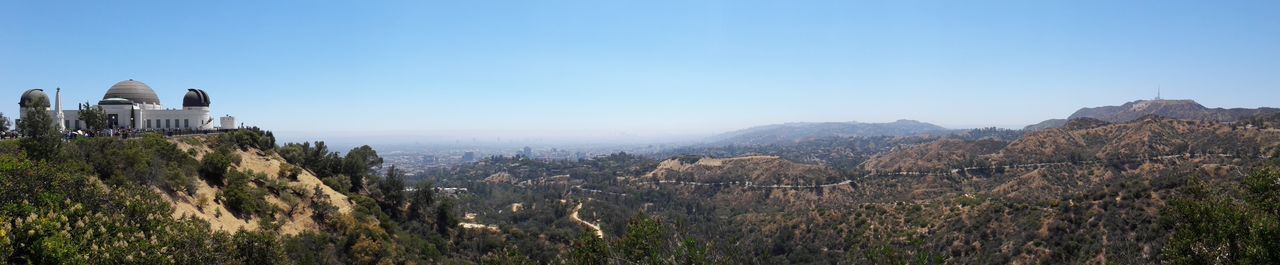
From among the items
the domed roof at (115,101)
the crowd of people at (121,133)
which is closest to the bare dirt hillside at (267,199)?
the crowd of people at (121,133)

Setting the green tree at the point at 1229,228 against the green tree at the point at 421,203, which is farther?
the green tree at the point at 421,203

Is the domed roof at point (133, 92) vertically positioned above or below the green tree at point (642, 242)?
above

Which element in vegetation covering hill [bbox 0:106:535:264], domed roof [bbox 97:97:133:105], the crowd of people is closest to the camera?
vegetation covering hill [bbox 0:106:535:264]

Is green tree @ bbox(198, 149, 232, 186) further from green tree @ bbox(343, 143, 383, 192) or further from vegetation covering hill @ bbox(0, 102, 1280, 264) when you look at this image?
green tree @ bbox(343, 143, 383, 192)

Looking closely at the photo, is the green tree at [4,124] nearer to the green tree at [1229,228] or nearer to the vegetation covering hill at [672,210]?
the vegetation covering hill at [672,210]

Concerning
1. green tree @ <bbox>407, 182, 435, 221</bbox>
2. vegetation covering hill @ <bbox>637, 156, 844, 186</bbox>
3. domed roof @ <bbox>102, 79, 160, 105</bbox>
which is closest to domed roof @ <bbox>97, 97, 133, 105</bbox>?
domed roof @ <bbox>102, 79, 160, 105</bbox>

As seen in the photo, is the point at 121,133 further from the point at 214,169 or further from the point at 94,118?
the point at 214,169

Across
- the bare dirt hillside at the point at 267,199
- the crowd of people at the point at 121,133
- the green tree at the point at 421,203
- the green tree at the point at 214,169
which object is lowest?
the green tree at the point at 421,203

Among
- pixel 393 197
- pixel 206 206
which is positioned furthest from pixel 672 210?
pixel 206 206

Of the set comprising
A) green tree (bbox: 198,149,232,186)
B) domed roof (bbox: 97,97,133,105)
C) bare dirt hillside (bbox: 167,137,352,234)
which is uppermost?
domed roof (bbox: 97,97,133,105)
